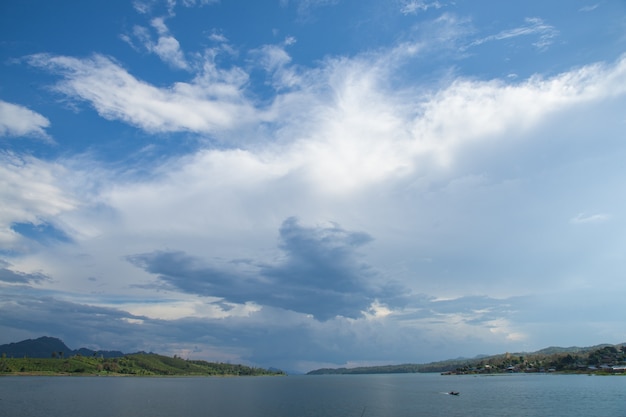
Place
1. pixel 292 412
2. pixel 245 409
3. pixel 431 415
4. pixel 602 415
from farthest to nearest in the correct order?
pixel 245 409 → pixel 292 412 → pixel 431 415 → pixel 602 415

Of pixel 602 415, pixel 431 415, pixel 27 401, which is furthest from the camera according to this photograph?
pixel 27 401

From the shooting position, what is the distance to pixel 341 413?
126438 mm

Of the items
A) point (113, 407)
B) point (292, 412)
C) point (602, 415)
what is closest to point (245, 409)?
point (292, 412)

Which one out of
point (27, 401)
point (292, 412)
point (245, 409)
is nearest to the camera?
point (292, 412)

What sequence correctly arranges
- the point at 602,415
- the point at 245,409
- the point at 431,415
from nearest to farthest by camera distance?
the point at 602,415 < the point at 431,415 < the point at 245,409

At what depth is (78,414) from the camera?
123 meters

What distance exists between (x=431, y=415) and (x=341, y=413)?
2734cm

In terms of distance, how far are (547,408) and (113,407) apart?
14584 cm

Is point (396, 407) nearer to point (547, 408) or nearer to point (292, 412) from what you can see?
point (292, 412)

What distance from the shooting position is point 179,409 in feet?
456

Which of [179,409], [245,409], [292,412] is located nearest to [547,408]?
[292,412]

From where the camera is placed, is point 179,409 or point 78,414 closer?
point 78,414

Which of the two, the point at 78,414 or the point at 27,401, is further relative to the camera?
the point at 27,401

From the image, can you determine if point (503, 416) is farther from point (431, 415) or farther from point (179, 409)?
point (179, 409)
